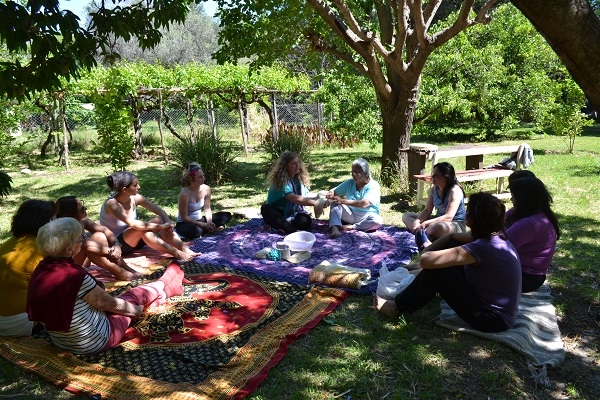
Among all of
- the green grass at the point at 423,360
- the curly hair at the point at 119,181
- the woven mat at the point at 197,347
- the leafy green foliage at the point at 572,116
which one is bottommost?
the green grass at the point at 423,360

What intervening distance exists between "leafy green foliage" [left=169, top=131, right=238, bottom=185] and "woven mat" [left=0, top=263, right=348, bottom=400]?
6112mm

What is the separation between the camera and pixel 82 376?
10.7ft

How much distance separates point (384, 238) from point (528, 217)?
238 cm

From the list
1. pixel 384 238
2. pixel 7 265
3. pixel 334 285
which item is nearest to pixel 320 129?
pixel 384 238

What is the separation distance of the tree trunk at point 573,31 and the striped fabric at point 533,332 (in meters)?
1.91

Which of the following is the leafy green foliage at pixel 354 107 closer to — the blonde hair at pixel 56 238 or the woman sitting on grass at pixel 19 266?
the woman sitting on grass at pixel 19 266

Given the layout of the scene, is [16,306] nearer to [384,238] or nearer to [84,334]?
[84,334]

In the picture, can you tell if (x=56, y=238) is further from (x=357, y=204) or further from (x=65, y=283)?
(x=357, y=204)

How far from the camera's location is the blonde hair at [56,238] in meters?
3.23

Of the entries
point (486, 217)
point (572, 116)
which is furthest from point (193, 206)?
point (572, 116)

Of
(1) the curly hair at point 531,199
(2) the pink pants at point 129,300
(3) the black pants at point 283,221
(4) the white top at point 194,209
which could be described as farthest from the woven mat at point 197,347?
(4) the white top at point 194,209

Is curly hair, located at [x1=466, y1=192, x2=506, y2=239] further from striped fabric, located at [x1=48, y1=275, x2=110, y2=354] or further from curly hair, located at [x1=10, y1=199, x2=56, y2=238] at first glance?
curly hair, located at [x1=10, y1=199, x2=56, y2=238]

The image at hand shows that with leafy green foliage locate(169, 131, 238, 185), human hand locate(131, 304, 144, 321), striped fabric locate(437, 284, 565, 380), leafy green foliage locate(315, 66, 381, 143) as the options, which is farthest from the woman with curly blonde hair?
leafy green foliage locate(315, 66, 381, 143)

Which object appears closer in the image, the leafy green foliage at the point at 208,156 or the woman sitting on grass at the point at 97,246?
the woman sitting on grass at the point at 97,246
